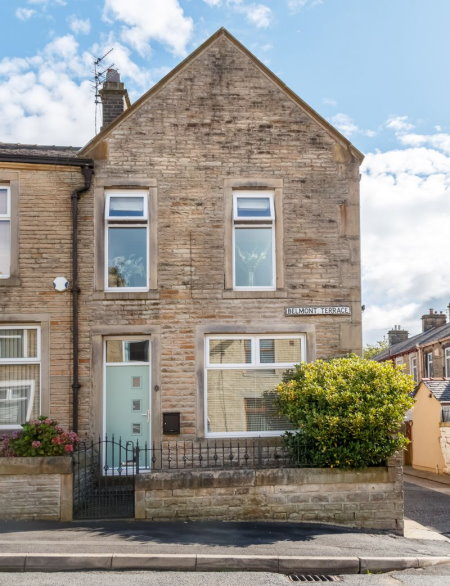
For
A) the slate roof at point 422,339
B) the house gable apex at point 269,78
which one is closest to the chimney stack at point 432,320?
the slate roof at point 422,339

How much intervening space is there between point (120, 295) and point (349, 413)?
4908mm

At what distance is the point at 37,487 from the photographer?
10594mm

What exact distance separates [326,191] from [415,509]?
273 inches

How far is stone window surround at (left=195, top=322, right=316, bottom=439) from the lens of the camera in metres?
13.1

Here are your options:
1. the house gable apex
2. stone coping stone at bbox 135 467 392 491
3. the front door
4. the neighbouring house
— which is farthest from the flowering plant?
the neighbouring house

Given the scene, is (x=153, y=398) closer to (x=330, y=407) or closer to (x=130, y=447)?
(x=130, y=447)

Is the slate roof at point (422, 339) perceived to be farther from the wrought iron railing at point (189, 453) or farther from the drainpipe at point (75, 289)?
the drainpipe at point (75, 289)

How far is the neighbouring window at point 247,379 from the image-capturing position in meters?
13.3

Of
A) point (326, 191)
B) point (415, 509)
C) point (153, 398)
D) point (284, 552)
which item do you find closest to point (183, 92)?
point (326, 191)

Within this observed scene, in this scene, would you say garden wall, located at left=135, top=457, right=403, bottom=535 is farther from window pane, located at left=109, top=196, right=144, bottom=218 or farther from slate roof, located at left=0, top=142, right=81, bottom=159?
slate roof, located at left=0, top=142, right=81, bottom=159

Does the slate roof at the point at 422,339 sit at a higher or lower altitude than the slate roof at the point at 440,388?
higher

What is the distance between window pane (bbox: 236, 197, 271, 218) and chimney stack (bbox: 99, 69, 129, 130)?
3.51 metres

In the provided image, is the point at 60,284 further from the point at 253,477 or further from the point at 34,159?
the point at 253,477

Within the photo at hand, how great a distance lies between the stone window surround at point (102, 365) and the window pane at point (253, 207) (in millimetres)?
2852
